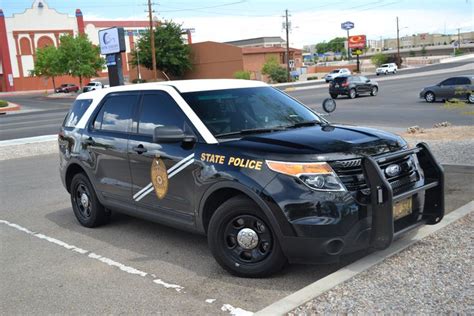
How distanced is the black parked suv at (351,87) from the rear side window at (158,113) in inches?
1125

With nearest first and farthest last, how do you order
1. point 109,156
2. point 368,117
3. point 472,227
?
point 472,227
point 109,156
point 368,117

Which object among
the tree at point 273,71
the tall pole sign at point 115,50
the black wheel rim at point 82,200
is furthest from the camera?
the tree at point 273,71

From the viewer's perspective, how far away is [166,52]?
71.4 meters

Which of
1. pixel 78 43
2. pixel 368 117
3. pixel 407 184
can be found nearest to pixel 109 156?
pixel 407 184

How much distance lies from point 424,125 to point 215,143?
13621 mm

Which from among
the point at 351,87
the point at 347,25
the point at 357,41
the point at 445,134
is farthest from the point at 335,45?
the point at 445,134

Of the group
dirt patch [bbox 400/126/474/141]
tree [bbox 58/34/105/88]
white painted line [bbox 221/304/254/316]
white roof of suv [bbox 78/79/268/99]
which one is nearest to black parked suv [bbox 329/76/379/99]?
dirt patch [bbox 400/126/474/141]

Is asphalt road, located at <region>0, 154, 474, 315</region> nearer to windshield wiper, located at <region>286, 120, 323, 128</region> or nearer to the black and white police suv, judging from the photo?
the black and white police suv

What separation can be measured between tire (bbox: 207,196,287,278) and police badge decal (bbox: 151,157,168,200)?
824mm

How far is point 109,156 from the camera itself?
602 cm

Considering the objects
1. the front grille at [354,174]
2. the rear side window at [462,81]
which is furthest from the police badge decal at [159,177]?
the rear side window at [462,81]

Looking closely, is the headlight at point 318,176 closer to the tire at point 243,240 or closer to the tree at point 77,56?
the tire at point 243,240

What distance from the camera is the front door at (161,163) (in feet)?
16.4

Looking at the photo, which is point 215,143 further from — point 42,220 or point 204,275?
point 42,220
